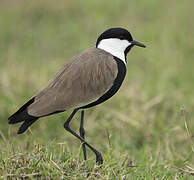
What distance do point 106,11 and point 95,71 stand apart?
5747 mm

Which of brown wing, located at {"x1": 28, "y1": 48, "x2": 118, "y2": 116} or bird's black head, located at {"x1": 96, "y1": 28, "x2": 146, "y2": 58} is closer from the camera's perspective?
brown wing, located at {"x1": 28, "y1": 48, "x2": 118, "y2": 116}

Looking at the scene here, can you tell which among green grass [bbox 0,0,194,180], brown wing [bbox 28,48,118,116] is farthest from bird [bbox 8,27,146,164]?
green grass [bbox 0,0,194,180]

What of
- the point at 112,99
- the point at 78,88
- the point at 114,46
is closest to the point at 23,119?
the point at 78,88

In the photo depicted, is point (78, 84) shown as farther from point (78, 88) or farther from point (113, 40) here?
point (113, 40)

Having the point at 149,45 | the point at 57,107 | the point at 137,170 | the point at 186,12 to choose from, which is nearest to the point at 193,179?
the point at 137,170

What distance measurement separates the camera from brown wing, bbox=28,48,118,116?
3.01 metres

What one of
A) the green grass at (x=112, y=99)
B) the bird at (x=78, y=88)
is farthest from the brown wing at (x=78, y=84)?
the green grass at (x=112, y=99)

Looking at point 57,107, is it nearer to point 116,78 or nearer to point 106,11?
point 116,78

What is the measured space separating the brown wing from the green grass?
30 centimetres

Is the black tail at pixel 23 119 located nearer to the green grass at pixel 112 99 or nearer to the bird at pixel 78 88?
the bird at pixel 78 88

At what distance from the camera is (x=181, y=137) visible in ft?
15.3

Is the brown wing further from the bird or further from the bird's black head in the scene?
the bird's black head

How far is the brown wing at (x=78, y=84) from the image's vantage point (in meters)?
3.01

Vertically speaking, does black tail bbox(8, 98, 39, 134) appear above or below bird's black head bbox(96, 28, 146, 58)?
below
